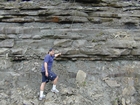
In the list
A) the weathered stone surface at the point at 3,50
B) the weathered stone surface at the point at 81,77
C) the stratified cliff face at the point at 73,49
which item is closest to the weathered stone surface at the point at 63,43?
the stratified cliff face at the point at 73,49

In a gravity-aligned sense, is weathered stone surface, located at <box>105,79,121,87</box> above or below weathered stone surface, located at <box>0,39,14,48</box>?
below

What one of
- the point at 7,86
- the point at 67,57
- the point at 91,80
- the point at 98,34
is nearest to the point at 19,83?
the point at 7,86

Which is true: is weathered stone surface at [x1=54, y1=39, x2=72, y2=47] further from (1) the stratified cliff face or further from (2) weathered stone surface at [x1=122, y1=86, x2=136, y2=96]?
(2) weathered stone surface at [x1=122, y1=86, x2=136, y2=96]

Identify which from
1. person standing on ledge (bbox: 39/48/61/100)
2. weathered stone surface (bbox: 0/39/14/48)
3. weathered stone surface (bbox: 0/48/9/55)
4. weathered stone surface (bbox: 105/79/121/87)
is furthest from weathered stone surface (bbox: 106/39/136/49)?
weathered stone surface (bbox: 0/48/9/55)

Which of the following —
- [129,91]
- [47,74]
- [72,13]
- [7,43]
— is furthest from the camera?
[72,13]

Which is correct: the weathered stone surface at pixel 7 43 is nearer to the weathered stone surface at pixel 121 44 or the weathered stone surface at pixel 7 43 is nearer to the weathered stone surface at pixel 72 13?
the weathered stone surface at pixel 72 13

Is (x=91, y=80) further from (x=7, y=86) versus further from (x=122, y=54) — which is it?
(x=7, y=86)

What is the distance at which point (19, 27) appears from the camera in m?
9.00

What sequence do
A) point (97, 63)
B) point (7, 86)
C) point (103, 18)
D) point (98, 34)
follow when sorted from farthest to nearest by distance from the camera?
point (103, 18)
point (98, 34)
point (97, 63)
point (7, 86)

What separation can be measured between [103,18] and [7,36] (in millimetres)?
4360

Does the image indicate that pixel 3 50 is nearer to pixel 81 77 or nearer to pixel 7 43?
pixel 7 43

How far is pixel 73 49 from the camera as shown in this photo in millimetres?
8133

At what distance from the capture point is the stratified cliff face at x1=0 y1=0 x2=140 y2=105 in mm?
7016

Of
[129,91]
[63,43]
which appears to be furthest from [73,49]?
[129,91]
